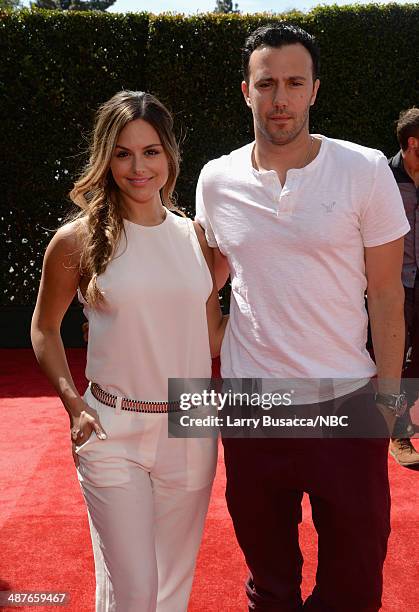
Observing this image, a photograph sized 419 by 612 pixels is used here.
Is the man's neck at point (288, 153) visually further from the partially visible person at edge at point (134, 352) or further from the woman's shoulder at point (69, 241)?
the woman's shoulder at point (69, 241)

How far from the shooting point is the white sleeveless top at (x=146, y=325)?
2432 millimetres

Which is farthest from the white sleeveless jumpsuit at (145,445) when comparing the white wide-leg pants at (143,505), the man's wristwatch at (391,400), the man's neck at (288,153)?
the man's wristwatch at (391,400)

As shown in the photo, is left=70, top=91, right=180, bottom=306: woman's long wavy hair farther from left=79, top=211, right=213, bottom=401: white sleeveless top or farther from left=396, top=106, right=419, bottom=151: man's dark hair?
left=396, top=106, right=419, bottom=151: man's dark hair

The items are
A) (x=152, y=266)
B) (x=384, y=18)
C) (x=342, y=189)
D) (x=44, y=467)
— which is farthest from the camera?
(x=384, y=18)

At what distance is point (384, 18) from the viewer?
7734 mm

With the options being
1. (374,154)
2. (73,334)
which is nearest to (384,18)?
(73,334)

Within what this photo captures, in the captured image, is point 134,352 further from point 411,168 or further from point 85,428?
point 411,168

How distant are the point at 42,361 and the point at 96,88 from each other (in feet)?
18.7

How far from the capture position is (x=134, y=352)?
2.43 m

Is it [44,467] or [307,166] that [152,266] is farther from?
[44,467]

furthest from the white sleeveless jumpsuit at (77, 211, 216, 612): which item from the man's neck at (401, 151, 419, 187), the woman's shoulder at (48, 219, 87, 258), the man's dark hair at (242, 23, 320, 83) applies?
the man's neck at (401, 151, 419, 187)

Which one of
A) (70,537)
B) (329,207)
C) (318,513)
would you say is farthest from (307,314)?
(70,537)

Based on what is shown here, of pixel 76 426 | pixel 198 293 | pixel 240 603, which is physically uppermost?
pixel 198 293

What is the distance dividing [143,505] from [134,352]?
44cm
